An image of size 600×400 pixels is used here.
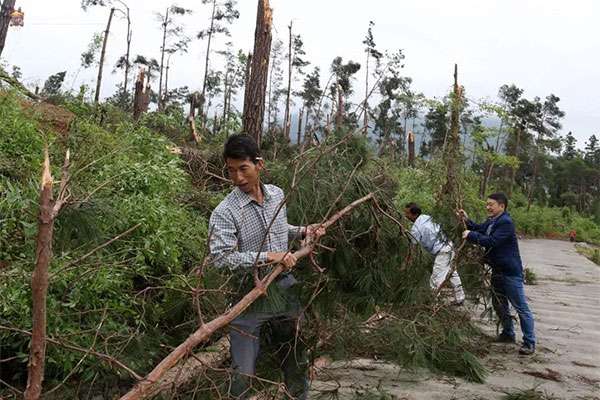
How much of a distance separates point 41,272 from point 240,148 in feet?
3.49

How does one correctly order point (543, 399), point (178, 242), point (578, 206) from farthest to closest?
point (578, 206), point (178, 242), point (543, 399)

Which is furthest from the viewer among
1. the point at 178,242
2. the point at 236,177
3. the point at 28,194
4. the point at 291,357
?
the point at 178,242

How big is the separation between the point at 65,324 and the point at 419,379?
2.37 metres

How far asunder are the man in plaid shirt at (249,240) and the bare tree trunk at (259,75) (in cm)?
491

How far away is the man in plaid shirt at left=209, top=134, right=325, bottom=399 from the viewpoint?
8.19 ft

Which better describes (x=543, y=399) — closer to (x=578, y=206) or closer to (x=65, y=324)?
(x=65, y=324)

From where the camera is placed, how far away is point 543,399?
361cm

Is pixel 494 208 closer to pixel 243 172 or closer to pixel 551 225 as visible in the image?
pixel 243 172

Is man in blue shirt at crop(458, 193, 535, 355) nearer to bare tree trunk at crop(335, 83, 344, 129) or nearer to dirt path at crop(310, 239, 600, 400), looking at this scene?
dirt path at crop(310, 239, 600, 400)

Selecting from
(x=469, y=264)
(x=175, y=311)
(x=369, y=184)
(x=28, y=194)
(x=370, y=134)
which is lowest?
(x=175, y=311)

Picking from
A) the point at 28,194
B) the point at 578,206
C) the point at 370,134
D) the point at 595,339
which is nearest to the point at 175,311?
the point at 28,194

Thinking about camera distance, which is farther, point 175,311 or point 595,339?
point 595,339

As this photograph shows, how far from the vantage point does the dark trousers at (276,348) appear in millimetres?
2604

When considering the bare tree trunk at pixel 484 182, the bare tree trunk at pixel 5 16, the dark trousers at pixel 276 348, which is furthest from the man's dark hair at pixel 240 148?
the bare tree trunk at pixel 484 182
